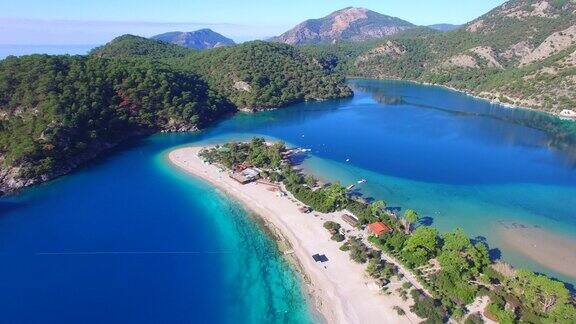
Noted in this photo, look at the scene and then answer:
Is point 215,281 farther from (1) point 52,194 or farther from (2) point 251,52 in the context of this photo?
(2) point 251,52

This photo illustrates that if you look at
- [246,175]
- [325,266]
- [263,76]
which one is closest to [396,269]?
[325,266]

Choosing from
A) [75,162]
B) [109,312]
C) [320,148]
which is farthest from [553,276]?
A: [75,162]

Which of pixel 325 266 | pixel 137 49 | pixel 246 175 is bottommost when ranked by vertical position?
pixel 325 266

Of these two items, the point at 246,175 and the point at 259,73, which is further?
the point at 259,73

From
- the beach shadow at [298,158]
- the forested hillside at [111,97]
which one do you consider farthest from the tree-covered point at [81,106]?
the beach shadow at [298,158]

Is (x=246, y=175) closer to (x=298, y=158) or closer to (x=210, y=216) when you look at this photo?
(x=210, y=216)

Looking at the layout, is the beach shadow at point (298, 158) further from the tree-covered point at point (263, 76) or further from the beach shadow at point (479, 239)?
the tree-covered point at point (263, 76)

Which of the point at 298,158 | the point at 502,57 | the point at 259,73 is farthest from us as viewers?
the point at 502,57

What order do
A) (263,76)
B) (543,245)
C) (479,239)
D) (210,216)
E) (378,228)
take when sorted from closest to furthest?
(543,245)
(378,228)
(479,239)
(210,216)
(263,76)
